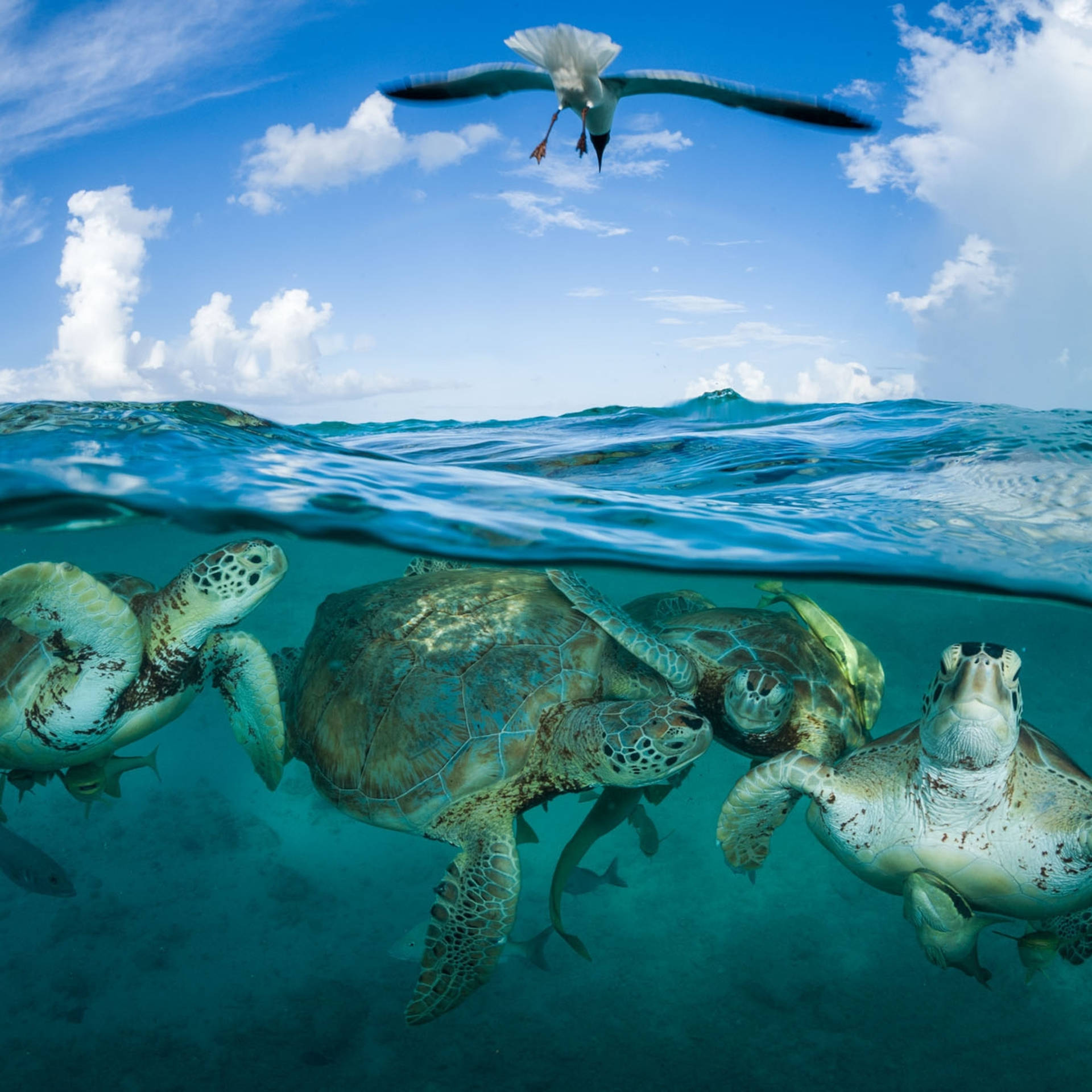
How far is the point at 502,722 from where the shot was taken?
4090 mm

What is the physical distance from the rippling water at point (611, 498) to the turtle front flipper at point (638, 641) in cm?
241

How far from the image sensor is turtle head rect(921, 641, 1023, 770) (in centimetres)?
295

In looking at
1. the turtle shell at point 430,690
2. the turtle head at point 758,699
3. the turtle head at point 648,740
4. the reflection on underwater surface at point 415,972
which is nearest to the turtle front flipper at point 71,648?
the turtle shell at point 430,690

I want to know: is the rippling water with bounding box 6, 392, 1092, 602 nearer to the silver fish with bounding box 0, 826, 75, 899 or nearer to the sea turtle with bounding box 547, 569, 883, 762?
the sea turtle with bounding box 547, 569, 883, 762

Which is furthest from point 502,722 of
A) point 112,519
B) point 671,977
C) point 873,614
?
point 873,614

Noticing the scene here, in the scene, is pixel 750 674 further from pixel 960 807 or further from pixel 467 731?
pixel 467 731

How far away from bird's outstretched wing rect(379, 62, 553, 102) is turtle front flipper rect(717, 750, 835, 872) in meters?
6.48

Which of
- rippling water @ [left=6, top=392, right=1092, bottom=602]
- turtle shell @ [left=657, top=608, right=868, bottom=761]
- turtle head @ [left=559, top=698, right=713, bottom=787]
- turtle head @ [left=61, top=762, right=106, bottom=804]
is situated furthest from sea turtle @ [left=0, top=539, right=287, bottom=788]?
turtle shell @ [left=657, top=608, right=868, bottom=761]

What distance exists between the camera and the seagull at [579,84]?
638 centimetres

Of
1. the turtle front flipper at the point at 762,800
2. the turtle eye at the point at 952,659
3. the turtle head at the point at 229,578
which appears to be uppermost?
the turtle eye at the point at 952,659

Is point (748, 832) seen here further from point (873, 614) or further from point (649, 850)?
point (873, 614)

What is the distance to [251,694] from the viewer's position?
447 cm

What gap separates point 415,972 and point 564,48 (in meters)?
8.34

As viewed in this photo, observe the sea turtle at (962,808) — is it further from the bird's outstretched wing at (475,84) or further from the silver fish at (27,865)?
the bird's outstretched wing at (475,84)
